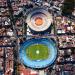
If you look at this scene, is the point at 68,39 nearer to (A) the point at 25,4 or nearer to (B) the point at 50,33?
(B) the point at 50,33

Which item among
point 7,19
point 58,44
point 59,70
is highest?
point 7,19

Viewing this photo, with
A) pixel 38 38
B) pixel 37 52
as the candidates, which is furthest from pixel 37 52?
pixel 38 38

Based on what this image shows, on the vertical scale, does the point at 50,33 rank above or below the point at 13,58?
above

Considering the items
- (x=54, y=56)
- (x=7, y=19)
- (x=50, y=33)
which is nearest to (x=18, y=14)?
(x=7, y=19)

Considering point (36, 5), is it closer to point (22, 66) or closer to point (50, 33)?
point (50, 33)

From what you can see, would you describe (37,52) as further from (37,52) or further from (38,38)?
(38,38)
